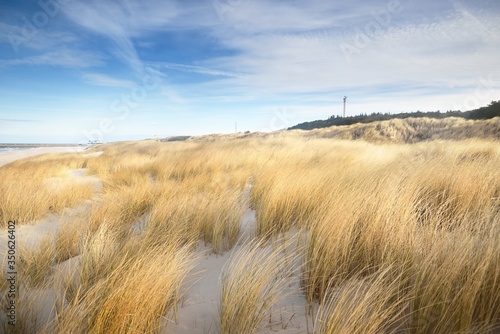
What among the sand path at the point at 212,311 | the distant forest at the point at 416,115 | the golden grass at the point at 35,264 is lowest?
the sand path at the point at 212,311

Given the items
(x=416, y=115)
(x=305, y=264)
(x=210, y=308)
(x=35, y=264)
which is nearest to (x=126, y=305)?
(x=210, y=308)

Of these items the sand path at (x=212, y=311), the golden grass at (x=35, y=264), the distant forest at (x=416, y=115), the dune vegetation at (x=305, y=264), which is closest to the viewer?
the dune vegetation at (x=305, y=264)

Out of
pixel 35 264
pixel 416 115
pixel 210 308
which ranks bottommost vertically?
pixel 210 308

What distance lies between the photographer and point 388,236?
1658mm

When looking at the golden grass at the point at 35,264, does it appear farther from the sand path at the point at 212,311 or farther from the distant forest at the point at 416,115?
the distant forest at the point at 416,115

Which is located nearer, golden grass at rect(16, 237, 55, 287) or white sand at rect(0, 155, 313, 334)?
white sand at rect(0, 155, 313, 334)

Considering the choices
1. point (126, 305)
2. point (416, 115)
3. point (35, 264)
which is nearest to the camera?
point (126, 305)

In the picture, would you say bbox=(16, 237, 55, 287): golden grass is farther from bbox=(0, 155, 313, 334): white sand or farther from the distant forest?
the distant forest

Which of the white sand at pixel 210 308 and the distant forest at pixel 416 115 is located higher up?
the distant forest at pixel 416 115

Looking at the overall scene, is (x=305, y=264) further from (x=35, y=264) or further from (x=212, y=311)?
(x=35, y=264)

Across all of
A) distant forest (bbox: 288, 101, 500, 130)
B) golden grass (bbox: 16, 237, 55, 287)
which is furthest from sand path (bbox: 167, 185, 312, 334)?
distant forest (bbox: 288, 101, 500, 130)

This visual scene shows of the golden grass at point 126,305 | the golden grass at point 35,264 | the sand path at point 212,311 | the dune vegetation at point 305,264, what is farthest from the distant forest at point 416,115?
the golden grass at point 35,264

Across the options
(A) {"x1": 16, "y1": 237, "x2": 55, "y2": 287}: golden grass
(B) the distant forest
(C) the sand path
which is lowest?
(C) the sand path

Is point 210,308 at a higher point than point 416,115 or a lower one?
A: lower
